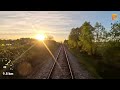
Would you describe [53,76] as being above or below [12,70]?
below

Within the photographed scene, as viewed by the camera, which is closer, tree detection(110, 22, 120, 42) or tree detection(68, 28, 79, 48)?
tree detection(110, 22, 120, 42)

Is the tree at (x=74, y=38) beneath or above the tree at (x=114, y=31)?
beneath

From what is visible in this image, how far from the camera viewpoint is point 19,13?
8016 mm

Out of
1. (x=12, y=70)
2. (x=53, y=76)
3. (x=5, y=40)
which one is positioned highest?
(x=5, y=40)

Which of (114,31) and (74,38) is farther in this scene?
(74,38)

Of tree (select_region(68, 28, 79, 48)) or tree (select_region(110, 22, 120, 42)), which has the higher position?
tree (select_region(110, 22, 120, 42))

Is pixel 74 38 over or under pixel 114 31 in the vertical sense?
under

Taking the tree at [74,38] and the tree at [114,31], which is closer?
the tree at [114,31]
